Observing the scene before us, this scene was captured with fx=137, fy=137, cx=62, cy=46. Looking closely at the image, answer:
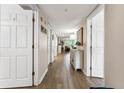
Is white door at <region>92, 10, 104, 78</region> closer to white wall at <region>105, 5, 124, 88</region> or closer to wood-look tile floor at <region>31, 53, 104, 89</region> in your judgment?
wood-look tile floor at <region>31, 53, 104, 89</region>

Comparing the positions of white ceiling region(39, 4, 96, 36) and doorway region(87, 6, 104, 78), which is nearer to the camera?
white ceiling region(39, 4, 96, 36)

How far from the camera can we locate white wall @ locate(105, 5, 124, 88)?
2127 millimetres

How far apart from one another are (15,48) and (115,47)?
8.00 ft

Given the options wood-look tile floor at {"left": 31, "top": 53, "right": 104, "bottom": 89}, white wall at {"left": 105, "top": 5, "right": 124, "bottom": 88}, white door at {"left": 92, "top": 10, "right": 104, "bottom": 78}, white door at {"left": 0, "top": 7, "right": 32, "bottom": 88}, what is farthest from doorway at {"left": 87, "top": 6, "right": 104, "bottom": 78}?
white door at {"left": 0, "top": 7, "right": 32, "bottom": 88}

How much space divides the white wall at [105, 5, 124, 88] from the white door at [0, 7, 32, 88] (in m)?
2.03

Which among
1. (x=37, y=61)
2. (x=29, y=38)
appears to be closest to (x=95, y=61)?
(x=37, y=61)

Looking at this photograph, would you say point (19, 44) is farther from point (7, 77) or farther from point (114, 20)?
point (114, 20)

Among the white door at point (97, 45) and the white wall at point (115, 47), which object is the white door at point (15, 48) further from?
the white door at point (97, 45)

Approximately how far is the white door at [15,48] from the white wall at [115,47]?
2027 millimetres

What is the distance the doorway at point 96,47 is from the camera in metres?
4.87

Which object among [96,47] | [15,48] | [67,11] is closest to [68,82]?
[96,47]

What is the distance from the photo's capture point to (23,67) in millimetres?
3662

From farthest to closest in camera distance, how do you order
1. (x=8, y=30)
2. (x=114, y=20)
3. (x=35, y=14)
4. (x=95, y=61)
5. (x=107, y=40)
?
(x=95, y=61), (x=35, y=14), (x=8, y=30), (x=107, y=40), (x=114, y=20)

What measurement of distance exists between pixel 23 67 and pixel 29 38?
0.79m
